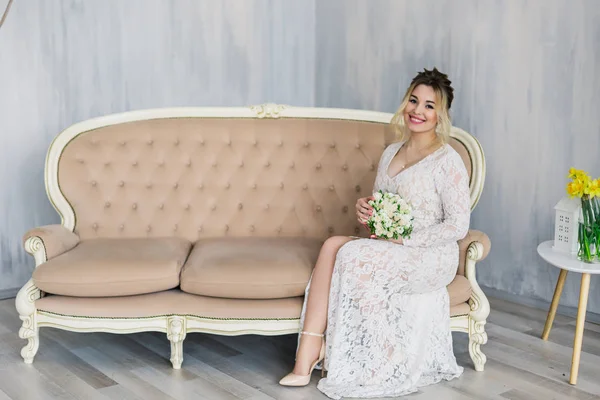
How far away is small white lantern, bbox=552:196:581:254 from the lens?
3.40 meters

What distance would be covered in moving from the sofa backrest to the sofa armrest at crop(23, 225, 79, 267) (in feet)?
0.87

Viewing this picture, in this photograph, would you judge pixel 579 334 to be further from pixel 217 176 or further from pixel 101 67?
pixel 101 67

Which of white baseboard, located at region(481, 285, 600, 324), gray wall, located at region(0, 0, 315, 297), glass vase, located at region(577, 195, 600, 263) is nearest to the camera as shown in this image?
glass vase, located at region(577, 195, 600, 263)

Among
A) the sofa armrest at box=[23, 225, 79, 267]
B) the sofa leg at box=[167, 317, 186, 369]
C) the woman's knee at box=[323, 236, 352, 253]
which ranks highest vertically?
the woman's knee at box=[323, 236, 352, 253]

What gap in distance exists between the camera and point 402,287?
314cm

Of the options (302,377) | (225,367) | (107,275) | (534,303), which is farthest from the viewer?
(534,303)

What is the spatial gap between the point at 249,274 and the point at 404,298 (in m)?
0.68

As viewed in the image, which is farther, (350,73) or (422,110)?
(350,73)

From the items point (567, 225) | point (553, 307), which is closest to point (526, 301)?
point (553, 307)

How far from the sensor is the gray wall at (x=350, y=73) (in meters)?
4.10

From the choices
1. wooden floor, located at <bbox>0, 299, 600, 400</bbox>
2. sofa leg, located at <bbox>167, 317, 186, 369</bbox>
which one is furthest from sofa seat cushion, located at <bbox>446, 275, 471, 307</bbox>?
sofa leg, located at <bbox>167, 317, 186, 369</bbox>

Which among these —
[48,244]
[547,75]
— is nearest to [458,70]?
[547,75]

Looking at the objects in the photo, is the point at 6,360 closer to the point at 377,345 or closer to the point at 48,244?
the point at 48,244

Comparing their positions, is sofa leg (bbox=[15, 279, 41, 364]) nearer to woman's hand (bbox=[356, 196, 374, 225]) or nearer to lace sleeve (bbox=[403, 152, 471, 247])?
woman's hand (bbox=[356, 196, 374, 225])
